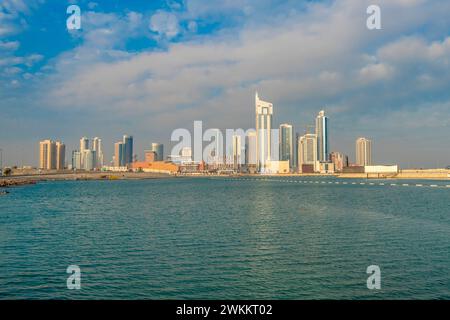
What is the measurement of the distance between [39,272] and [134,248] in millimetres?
8258

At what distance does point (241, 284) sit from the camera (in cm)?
2188

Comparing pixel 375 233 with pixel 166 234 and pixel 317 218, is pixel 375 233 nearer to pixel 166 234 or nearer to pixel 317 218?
pixel 317 218

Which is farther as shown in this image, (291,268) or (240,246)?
(240,246)

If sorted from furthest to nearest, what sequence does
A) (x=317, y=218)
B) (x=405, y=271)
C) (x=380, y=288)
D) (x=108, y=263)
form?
(x=317, y=218)
(x=108, y=263)
(x=405, y=271)
(x=380, y=288)

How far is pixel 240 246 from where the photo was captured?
32438 mm

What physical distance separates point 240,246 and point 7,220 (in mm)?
36082

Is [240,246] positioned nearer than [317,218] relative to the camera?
Yes

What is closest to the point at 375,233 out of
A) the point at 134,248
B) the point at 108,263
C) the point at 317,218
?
the point at 317,218
